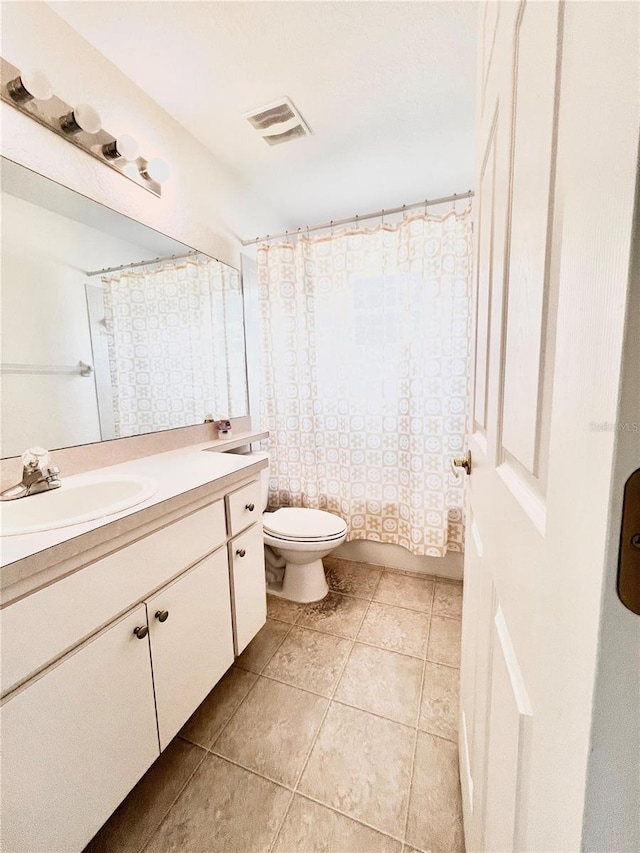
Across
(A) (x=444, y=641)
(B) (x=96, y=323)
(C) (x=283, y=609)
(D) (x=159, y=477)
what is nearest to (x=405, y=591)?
(A) (x=444, y=641)

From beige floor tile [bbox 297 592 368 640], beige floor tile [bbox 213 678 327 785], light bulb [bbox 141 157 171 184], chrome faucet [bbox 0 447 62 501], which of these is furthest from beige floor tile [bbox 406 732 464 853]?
light bulb [bbox 141 157 171 184]

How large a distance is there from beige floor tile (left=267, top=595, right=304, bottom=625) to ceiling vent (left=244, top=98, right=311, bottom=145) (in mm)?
2341

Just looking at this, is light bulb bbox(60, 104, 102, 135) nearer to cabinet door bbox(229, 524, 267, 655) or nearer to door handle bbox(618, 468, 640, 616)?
cabinet door bbox(229, 524, 267, 655)

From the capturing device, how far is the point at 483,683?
574 mm

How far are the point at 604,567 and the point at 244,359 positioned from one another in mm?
2036

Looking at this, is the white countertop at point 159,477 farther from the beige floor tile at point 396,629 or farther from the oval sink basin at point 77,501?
the beige floor tile at point 396,629

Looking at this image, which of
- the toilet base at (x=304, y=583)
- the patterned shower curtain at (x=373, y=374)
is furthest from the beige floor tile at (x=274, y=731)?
the patterned shower curtain at (x=373, y=374)

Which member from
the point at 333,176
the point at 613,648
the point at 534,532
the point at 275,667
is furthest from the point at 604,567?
the point at 333,176

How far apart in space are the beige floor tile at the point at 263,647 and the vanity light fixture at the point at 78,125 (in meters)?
2.04

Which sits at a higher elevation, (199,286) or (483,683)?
(199,286)

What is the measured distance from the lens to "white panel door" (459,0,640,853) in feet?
0.65

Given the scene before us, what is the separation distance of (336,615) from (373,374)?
1299mm

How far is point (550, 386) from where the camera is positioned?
33 centimetres

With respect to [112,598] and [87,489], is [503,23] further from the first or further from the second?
[87,489]
